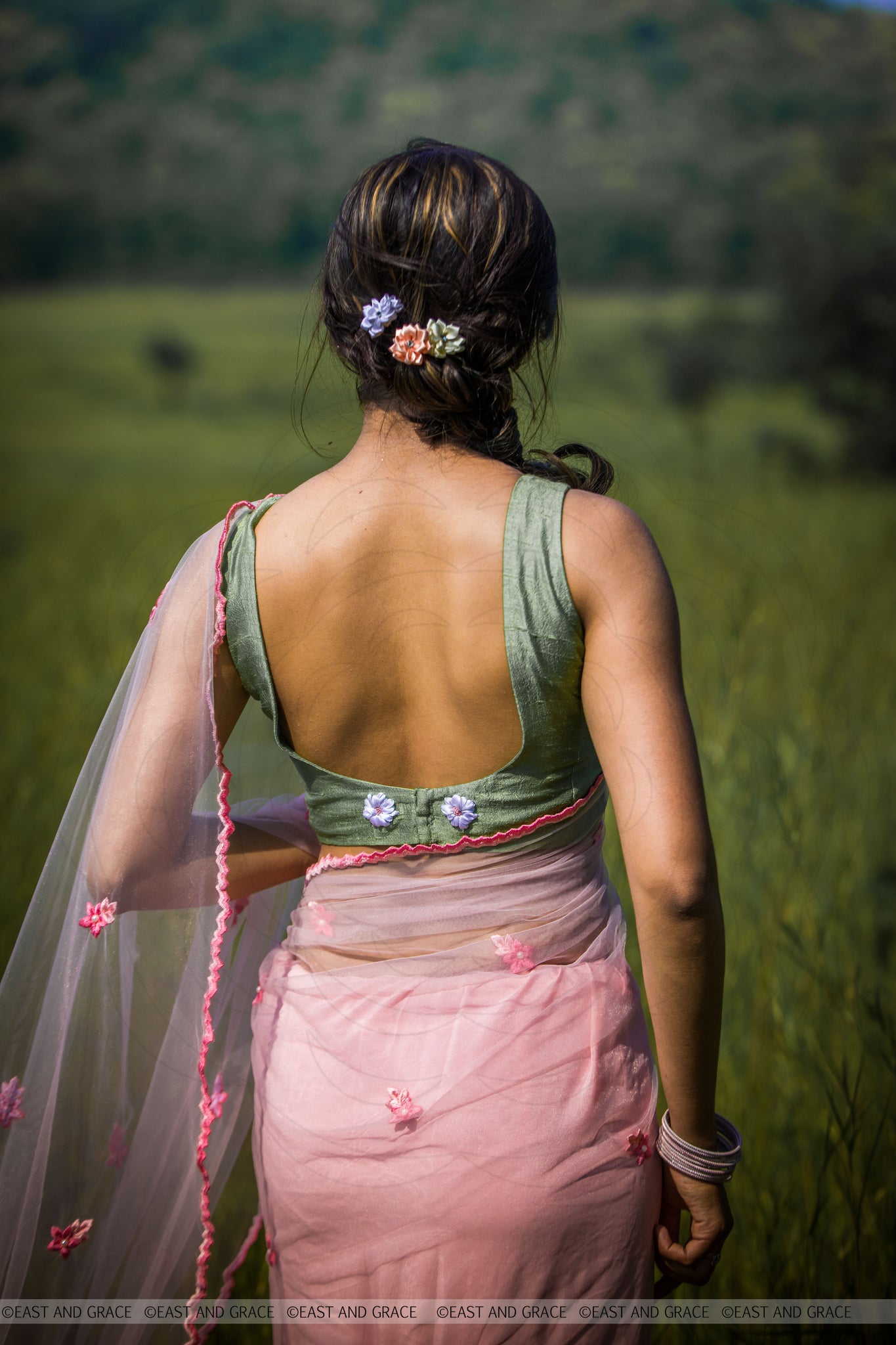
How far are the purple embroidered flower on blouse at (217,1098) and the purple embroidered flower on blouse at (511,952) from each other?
38 centimetres

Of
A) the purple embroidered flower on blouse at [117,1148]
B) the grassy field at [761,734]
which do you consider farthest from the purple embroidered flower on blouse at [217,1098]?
the grassy field at [761,734]

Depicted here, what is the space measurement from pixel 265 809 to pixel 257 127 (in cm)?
5832

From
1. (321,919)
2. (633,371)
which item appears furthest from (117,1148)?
(633,371)

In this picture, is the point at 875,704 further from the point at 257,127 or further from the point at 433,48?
the point at 433,48

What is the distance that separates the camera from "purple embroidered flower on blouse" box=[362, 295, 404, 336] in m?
0.94

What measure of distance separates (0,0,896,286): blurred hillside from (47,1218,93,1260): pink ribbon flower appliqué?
30091mm

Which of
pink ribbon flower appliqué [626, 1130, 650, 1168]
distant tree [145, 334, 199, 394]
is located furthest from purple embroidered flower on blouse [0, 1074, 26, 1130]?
distant tree [145, 334, 199, 394]

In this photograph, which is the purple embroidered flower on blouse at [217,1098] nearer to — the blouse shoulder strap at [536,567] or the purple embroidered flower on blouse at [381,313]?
the blouse shoulder strap at [536,567]

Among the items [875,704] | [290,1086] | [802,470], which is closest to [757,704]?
[875,704]

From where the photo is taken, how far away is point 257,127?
168ft

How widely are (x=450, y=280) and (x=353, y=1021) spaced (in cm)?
74

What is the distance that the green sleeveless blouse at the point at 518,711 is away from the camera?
3.03 feet

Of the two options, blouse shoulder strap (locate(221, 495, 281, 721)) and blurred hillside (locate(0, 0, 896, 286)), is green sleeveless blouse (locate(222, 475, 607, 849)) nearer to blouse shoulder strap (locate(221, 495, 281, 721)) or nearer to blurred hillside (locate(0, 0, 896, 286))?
blouse shoulder strap (locate(221, 495, 281, 721))

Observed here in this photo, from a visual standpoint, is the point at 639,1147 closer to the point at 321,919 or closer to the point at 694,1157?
the point at 694,1157
